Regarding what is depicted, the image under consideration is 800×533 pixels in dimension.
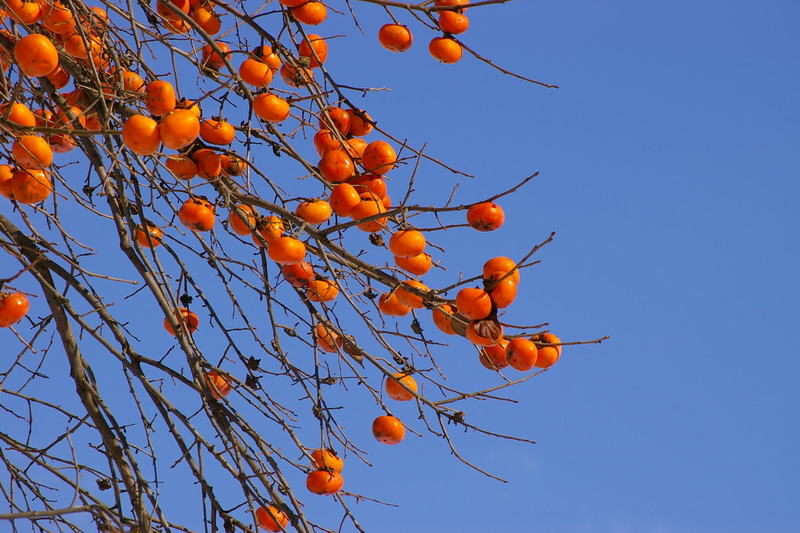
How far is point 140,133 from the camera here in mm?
2969

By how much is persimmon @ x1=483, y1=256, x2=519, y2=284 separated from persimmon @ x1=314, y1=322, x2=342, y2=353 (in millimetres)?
1001

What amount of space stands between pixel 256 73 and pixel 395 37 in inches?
25.7

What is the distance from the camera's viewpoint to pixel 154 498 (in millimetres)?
3486

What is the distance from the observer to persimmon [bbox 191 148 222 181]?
11.3 feet

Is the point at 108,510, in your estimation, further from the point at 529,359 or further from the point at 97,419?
the point at 529,359

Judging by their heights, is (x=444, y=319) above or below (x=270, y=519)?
above

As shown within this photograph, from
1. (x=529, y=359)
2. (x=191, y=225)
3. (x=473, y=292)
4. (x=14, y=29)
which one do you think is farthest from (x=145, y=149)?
(x=529, y=359)

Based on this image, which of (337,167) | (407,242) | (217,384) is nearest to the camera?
(407,242)

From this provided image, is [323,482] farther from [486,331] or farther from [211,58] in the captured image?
[211,58]

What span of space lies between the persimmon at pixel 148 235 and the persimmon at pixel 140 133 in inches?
27.4

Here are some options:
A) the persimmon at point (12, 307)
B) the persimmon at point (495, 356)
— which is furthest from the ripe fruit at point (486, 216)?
the persimmon at point (12, 307)

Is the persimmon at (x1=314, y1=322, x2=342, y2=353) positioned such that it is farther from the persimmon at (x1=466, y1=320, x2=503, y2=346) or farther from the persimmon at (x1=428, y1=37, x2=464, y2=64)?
the persimmon at (x1=428, y1=37, x2=464, y2=64)

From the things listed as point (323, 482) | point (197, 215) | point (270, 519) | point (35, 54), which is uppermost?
point (35, 54)

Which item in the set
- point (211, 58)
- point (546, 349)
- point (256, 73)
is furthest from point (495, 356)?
point (211, 58)
